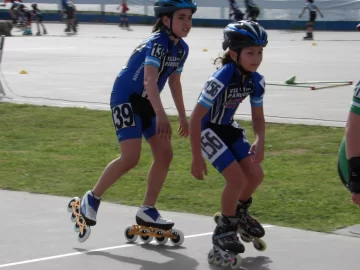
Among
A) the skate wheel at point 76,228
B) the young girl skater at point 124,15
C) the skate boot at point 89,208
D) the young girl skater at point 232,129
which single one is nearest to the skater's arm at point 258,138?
the young girl skater at point 232,129

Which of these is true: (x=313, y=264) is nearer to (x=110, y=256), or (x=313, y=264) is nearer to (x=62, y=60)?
(x=110, y=256)

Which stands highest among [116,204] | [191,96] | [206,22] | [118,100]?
[118,100]

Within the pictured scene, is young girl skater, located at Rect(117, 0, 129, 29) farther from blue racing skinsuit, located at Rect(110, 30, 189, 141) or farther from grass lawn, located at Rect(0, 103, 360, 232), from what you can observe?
blue racing skinsuit, located at Rect(110, 30, 189, 141)

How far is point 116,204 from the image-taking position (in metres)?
8.19

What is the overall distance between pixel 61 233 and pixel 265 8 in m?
42.9

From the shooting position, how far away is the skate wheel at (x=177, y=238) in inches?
261


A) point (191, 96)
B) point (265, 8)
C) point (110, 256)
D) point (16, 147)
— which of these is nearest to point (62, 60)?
point (191, 96)

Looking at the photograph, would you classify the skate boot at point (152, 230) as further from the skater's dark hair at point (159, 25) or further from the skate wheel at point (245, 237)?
the skater's dark hair at point (159, 25)

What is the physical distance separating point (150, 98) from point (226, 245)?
1.20 m

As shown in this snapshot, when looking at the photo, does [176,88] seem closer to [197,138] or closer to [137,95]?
[137,95]

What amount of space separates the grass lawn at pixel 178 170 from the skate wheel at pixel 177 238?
106 centimetres

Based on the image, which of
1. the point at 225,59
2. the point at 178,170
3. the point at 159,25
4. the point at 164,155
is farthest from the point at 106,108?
the point at 225,59

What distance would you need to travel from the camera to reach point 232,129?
6.33 metres

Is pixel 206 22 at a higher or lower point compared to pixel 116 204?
lower
